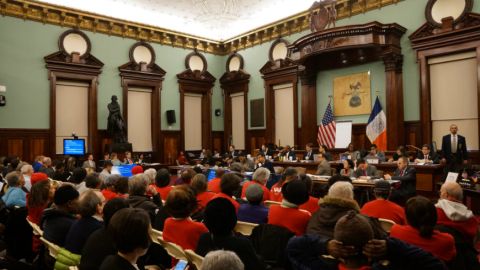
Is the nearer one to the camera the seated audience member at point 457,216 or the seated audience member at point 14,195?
the seated audience member at point 457,216

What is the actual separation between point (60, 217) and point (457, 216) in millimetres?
3005

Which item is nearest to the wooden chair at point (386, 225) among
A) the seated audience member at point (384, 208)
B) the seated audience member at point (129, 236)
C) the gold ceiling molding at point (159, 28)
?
the seated audience member at point (384, 208)

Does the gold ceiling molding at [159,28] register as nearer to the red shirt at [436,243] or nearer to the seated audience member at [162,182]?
the seated audience member at [162,182]

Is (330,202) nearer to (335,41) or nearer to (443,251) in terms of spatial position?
(443,251)

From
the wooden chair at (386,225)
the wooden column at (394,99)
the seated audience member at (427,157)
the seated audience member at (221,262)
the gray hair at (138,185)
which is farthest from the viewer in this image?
the wooden column at (394,99)

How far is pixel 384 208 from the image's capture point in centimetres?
335

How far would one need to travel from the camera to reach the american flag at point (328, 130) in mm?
11208

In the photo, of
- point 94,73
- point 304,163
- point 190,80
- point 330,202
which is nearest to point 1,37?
point 94,73

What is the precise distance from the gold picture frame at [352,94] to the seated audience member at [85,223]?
959 cm

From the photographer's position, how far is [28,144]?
11188 mm

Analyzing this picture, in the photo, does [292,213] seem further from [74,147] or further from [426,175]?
[74,147]

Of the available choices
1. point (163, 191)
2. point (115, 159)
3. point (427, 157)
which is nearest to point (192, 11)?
point (115, 159)

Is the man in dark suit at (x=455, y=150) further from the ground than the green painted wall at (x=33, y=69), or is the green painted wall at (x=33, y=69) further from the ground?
the green painted wall at (x=33, y=69)

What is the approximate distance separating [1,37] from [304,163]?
9165mm
